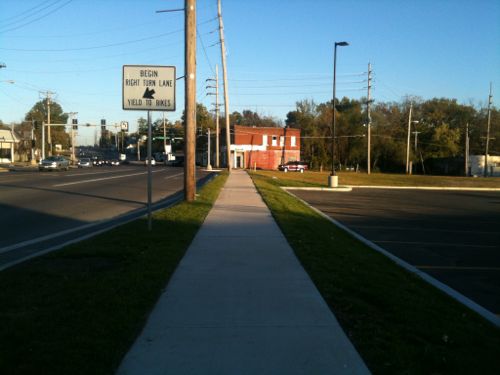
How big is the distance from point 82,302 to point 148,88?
5.87 m

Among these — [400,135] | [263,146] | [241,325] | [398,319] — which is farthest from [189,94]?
[400,135]

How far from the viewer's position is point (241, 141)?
81.6 meters

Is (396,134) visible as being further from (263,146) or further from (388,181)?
(388,181)

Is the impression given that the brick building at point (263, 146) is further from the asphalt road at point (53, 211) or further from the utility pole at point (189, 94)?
the utility pole at point (189, 94)

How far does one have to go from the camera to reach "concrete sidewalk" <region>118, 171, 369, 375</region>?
162 inches

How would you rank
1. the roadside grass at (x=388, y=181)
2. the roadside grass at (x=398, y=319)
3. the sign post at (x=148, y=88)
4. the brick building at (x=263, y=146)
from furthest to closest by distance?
the brick building at (x=263, y=146) → the roadside grass at (x=388, y=181) → the sign post at (x=148, y=88) → the roadside grass at (x=398, y=319)

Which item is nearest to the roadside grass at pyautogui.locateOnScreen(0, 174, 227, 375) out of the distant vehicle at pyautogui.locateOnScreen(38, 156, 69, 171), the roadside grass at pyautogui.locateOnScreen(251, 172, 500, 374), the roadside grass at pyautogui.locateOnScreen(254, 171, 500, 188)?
the roadside grass at pyautogui.locateOnScreen(251, 172, 500, 374)

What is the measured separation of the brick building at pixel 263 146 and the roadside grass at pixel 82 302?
237 feet

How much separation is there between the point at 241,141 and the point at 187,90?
64640 mm

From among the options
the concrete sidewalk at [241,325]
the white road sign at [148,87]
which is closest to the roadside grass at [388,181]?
the white road sign at [148,87]

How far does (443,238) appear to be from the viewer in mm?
12742

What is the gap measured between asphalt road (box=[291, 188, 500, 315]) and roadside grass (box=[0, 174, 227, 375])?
14.8ft

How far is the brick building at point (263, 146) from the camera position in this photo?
268 feet

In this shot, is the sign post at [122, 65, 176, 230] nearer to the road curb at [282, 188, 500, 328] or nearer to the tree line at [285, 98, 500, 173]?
the road curb at [282, 188, 500, 328]
